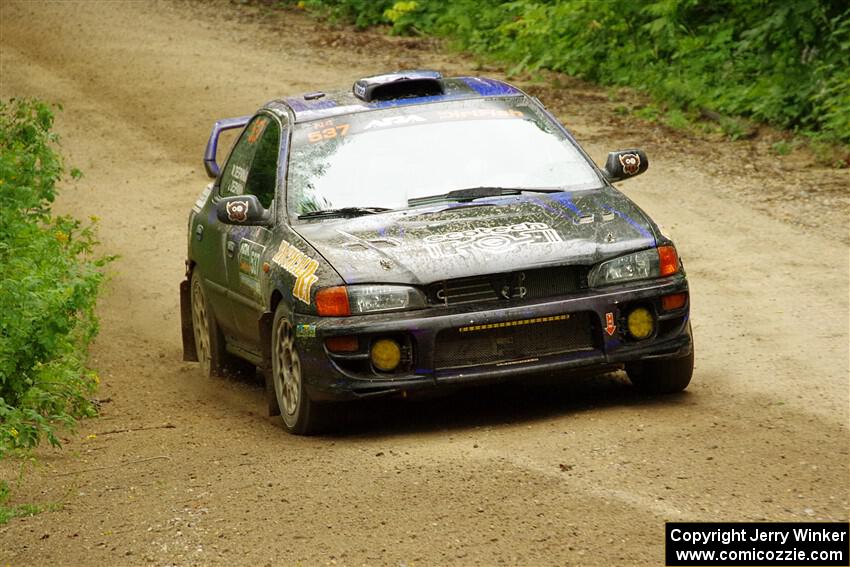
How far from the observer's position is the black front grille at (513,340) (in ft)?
24.6

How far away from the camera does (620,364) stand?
25.4 feet

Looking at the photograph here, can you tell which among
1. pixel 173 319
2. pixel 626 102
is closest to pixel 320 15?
pixel 626 102

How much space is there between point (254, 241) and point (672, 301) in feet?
7.81

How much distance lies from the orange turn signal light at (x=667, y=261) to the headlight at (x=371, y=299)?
1.23m

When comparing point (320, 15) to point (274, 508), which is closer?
point (274, 508)

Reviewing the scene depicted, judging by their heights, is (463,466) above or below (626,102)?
above

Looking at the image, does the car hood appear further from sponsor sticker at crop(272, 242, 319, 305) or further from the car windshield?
the car windshield

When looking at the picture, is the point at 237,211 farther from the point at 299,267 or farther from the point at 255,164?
the point at 255,164

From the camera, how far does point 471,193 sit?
8.38 m

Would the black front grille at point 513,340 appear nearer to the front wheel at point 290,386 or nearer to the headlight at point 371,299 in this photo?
the headlight at point 371,299

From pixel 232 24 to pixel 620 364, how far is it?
771 inches

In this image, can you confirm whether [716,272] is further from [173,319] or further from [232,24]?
[232,24]

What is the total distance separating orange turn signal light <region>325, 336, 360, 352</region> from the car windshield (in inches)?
41.0

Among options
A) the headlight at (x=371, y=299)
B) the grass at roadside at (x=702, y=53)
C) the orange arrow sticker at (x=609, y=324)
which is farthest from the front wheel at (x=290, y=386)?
the grass at roadside at (x=702, y=53)
